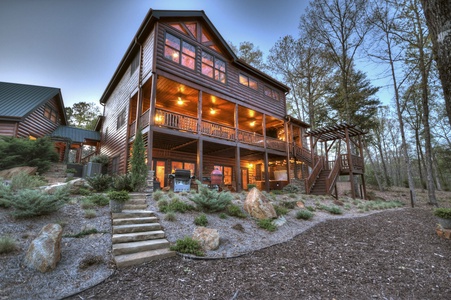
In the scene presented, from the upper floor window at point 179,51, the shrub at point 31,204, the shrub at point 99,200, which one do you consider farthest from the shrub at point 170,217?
the upper floor window at point 179,51

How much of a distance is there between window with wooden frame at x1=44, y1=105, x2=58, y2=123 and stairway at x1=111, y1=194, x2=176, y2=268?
15076 millimetres

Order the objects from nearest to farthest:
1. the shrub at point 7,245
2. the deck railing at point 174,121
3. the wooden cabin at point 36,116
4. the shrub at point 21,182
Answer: the shrub at point 7,245
the shrub at point 21,182
the deck railing at point 174,121
the wooden cabin at point 36,116

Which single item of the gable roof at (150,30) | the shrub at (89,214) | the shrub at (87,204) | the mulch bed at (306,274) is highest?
the gable roof at (150,30)

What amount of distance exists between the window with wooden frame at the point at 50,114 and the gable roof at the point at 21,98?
90 cm

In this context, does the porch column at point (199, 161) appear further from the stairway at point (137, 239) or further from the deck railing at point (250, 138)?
the stairway at point (137, 239)

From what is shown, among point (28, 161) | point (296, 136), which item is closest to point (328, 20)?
point (296, 136)

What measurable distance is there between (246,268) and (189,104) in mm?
11922

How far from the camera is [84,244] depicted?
3867mm

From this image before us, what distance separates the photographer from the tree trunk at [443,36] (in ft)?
7.37

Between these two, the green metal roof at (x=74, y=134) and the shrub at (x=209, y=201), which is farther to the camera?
the green metal roof at (x=74, y=134)

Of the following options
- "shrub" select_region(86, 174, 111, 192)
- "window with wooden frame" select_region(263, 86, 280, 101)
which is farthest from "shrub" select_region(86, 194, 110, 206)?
"window with wooden frame" select_region(263, 86, 280, 101)

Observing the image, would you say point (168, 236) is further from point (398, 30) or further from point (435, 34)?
point (398, 30)

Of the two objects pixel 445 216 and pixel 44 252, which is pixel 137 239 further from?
pixel 445 216

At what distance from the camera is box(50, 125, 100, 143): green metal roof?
1573cm
